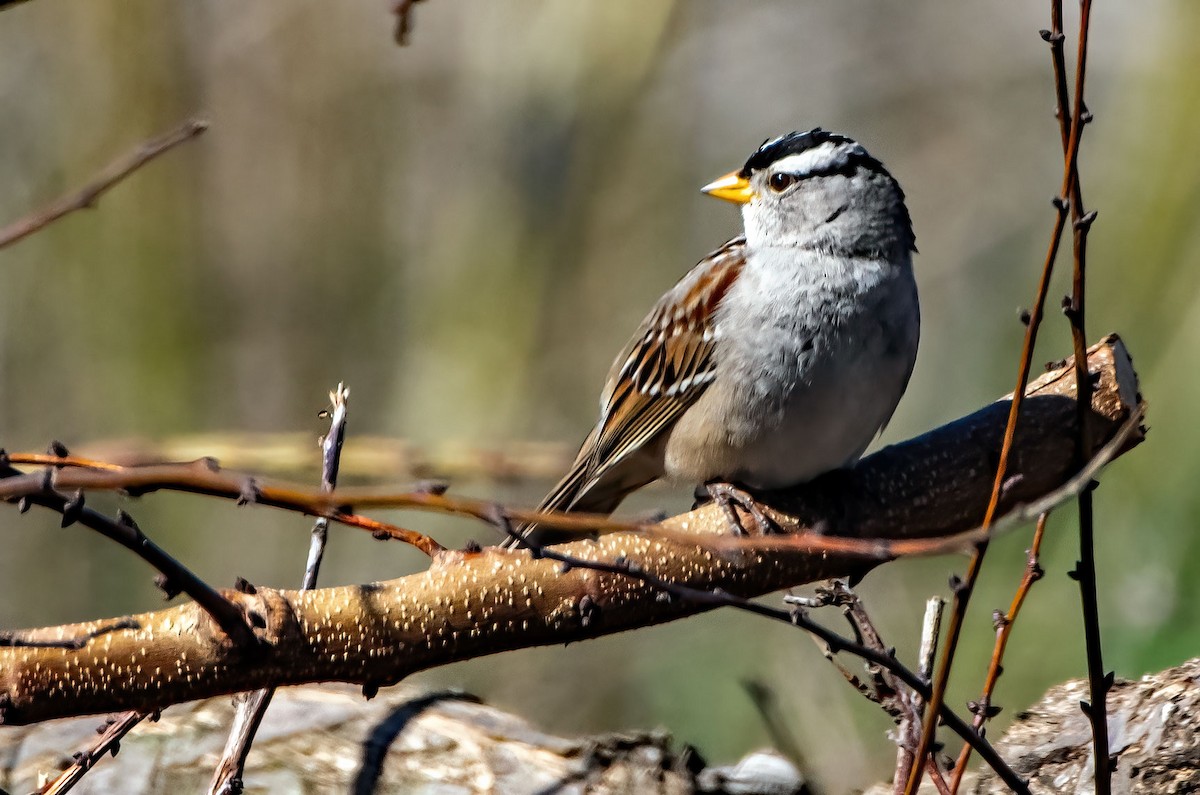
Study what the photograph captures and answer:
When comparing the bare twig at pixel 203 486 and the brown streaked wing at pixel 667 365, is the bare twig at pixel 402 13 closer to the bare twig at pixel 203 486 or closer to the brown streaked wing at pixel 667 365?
the bare twig at pixel 203 486

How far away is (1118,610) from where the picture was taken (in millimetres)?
4383

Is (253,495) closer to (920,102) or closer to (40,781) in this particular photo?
(40,781)

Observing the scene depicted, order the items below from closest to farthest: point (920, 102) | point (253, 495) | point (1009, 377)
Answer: point (253, 495) < point (1009, 377) < point (920, 102)

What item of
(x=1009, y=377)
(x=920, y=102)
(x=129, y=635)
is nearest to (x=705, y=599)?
(x=129, y=635)

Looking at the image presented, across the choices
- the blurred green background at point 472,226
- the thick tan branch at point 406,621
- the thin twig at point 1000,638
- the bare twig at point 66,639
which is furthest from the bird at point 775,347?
the blurred green background at point 472,226

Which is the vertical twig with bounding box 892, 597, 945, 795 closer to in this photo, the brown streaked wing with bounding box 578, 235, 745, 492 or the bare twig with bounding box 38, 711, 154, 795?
the brown streaked wing with bounding box 578, 235, 745, 492

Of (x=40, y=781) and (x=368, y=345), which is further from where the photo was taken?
(x=368, y=345)

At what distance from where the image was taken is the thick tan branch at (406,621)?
1968mm

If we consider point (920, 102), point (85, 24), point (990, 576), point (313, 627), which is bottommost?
point (313, 627)

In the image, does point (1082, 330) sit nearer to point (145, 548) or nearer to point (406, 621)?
point (406, 621)

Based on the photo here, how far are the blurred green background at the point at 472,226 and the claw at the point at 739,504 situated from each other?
2.60m

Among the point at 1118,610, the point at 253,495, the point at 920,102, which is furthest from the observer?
the point at 920,102

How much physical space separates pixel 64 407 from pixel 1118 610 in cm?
497

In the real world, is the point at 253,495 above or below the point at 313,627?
below
